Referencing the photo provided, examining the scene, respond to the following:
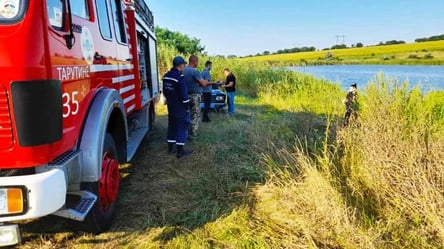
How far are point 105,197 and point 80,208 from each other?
690mm

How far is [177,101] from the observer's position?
575 cm

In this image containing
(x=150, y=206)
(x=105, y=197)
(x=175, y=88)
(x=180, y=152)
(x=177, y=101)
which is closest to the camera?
(x=105, y=197)

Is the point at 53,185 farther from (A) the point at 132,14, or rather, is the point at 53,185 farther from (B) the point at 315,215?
(A) the point at 132,14

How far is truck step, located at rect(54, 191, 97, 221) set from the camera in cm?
243

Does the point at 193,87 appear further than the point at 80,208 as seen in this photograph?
Yes

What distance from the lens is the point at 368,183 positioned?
140 inches

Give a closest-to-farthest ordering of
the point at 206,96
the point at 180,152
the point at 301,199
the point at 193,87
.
Answer: the point at 301,199, the point at 180,152, the point at 193,87, the point at 206,96

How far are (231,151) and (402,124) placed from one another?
8.78 feet

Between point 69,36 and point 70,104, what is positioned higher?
point 69,36

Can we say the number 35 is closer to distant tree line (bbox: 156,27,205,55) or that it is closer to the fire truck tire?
the fire truck tire

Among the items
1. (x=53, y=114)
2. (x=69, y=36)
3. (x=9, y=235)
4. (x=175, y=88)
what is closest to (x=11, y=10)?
(x=69, y=36)

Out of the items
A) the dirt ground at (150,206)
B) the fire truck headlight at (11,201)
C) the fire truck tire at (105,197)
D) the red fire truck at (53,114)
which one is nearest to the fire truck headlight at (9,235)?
the red fire truck at (53,114)

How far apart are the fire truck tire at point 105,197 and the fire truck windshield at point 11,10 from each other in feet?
4.44

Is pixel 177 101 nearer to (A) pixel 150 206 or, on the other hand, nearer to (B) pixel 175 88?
(B) pixel 175 88
